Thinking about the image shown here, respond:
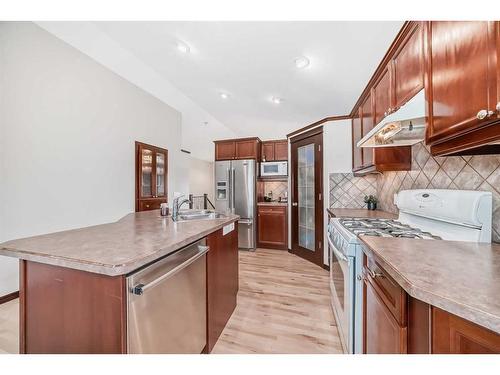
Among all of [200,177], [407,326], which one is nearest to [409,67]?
[407,326]

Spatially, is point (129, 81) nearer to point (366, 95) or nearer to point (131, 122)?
point (131, 122)

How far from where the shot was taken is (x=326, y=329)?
5.86 feet

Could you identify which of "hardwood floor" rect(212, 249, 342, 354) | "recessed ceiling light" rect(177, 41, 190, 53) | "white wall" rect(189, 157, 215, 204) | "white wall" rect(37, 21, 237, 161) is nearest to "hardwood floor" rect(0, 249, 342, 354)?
"hardwood floor" rect(212, 249, 342, 354)

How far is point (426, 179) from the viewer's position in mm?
1652

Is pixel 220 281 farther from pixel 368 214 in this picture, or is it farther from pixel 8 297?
pixel 8 297

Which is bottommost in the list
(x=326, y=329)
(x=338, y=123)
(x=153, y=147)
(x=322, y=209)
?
(x=326, y=329)

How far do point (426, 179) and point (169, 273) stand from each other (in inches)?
75.6

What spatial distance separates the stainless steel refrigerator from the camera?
417 cm

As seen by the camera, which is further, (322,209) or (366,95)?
(322,209)

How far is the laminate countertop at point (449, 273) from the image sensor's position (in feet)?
1.69

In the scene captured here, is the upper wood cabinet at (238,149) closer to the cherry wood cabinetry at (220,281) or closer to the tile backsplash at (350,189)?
the tile backsplash at (350,189)

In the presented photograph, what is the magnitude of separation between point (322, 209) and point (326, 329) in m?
1.83

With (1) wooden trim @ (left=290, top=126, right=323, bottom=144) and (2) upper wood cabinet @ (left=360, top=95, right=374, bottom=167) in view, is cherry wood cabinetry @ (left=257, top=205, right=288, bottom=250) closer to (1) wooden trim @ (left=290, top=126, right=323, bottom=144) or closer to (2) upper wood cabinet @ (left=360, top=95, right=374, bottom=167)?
(1) wooden trim @ (left=290, top=126, right=323, bottom=144)
